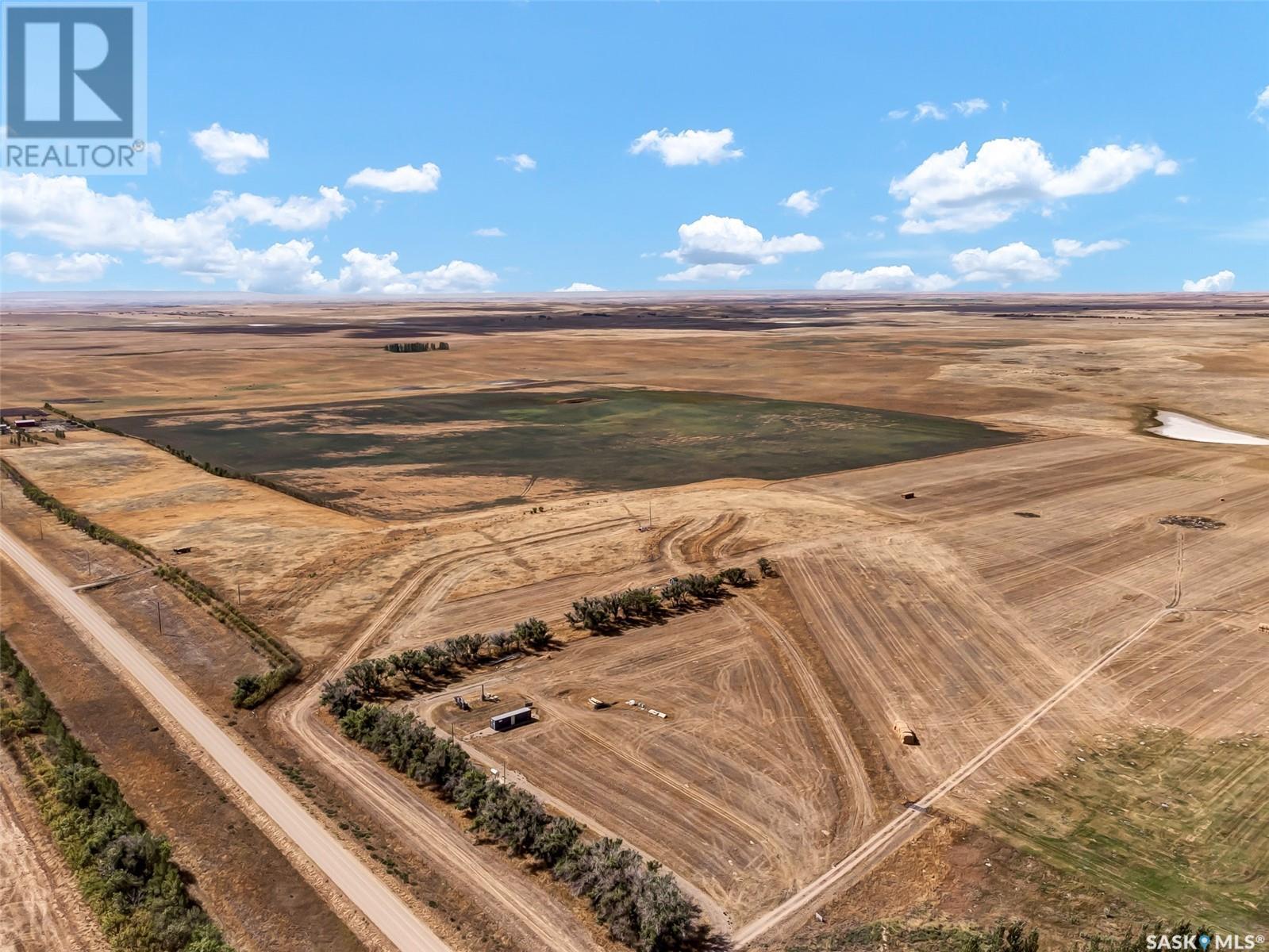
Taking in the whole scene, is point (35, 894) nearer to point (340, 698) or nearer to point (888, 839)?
point (340, 698)

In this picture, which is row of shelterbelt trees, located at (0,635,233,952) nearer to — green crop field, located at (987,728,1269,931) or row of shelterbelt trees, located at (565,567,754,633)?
row of shelterbelt trees, located at (565,567,754,633)

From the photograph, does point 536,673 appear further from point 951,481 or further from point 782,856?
point 951,481

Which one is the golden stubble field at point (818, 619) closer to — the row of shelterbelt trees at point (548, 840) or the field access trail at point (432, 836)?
the row of shelterbelt trees at point (548, 840)

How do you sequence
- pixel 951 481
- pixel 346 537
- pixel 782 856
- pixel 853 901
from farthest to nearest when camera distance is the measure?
pixel 951 481, pixel 346 537, pixel 782 856, pixel 853 901

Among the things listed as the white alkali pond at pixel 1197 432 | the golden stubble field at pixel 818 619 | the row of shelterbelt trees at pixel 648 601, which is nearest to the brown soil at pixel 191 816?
the golden stubble field at pixel 818 619

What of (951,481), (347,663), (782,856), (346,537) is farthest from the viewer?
(951,481)

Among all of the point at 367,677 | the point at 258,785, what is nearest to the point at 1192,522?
the point at 367,677

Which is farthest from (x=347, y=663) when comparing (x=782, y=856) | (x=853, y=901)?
(x=853, y=901)
